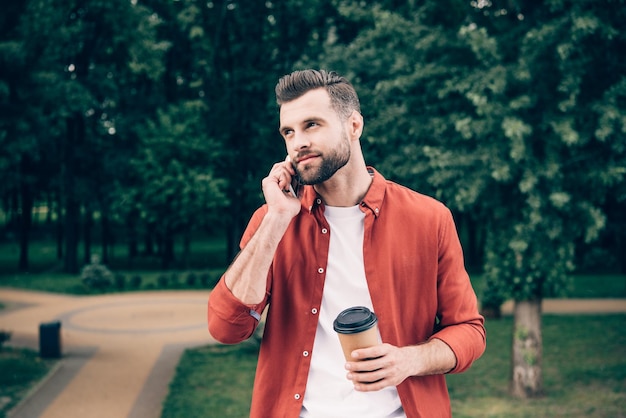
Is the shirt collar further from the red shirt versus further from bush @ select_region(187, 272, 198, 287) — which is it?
bush @ select_region(187, 272, 198, 287)

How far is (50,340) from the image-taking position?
13.1m

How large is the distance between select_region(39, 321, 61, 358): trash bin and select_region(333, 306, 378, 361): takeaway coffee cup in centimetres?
1252

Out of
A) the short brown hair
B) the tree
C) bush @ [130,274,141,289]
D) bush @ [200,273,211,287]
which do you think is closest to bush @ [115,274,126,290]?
bush @ [130,274,141,289]

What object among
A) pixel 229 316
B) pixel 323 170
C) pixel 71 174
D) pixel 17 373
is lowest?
pixel 17 373

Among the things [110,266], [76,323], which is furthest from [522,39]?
[110,266]

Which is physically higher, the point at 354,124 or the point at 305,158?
the point at 354,124

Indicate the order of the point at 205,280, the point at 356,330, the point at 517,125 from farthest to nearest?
the point at 205,280
the point at 517,125
the point at 356,330

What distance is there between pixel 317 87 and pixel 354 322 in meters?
0.92

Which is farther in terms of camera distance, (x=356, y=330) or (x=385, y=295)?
(x=385, y=295)

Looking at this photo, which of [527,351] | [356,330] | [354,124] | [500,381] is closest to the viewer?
[356,330]

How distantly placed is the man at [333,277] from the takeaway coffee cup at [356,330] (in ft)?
0.93

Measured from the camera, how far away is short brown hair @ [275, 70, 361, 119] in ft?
7.72

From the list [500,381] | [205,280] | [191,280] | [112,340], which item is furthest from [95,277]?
[500,381]

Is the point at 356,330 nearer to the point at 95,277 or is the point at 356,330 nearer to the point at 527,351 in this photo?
the point at 527,351
